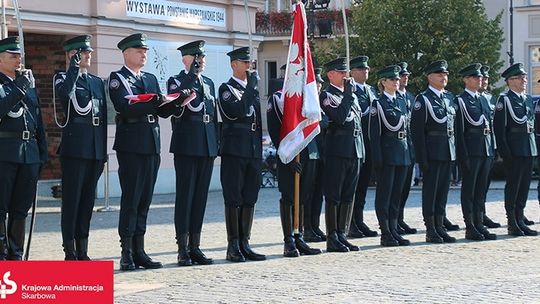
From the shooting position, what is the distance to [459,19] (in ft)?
111

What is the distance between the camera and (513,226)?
1429 cm

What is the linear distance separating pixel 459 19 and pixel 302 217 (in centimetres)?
2146

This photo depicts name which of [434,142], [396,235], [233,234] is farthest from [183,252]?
[434,142]

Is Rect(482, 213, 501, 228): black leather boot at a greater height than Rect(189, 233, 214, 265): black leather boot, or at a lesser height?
lesser

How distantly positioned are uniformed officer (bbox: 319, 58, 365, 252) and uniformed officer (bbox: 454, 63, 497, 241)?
5.74 feet

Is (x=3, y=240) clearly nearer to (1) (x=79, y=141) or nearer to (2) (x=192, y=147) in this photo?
(1) (x=79, y=141)

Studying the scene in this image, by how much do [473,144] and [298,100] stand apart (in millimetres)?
2797

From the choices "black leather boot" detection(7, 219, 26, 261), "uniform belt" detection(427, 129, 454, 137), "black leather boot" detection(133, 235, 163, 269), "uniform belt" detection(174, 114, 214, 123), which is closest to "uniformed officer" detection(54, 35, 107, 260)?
"black leather boot" detection(133, 235, 163, 269)

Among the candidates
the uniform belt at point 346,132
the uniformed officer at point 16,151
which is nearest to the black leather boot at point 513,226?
the uniform belt at point 346,132

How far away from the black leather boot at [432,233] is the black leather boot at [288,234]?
2063 millimetres

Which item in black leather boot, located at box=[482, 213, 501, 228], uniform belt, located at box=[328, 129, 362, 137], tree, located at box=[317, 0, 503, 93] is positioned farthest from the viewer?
tree, located at box=[317, 0, 503, 93]

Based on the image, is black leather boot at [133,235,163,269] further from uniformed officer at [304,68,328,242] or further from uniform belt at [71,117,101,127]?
uniformed officer at [304,68,328,242]

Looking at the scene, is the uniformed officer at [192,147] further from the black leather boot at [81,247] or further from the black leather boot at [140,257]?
the black leather boot at [81,247]

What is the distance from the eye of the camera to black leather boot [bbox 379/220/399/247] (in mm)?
12844
